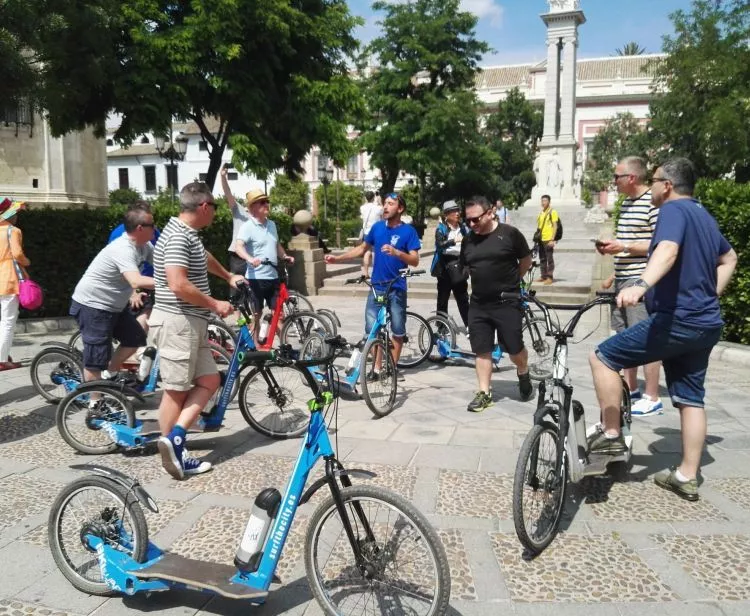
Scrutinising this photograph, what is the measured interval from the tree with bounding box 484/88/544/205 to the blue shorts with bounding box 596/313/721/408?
51.1 m

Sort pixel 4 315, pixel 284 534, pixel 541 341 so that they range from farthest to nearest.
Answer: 1. pixel 541 341
2. pixel 4 315
3. pixel 284 534

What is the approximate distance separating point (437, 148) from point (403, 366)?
1160 inches

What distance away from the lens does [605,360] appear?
163 inches

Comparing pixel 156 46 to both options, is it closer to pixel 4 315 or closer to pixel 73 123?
pixel 73 123

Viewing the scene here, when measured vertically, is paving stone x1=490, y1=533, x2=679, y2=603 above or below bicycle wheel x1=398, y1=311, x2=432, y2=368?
below

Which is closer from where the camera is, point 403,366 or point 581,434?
point 581,434

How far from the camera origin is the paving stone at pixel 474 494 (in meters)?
4.07

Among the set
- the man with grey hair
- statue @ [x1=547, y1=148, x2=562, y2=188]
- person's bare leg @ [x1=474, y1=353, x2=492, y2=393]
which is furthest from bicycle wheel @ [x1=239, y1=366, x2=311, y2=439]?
statue @ [x1=547, y1=148, x2=562, y2=188]

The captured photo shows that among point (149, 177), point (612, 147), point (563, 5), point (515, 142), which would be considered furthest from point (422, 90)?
point (149, 177)

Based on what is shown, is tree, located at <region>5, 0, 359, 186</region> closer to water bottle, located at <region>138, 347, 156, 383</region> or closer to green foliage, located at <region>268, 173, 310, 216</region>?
water bottle, located at <region>138, 347, 156, 383</region>

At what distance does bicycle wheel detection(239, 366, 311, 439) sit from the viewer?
5469 millimetres

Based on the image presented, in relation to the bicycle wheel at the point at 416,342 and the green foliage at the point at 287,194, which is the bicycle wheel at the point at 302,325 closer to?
the bicycle wheel at the point at 416,342

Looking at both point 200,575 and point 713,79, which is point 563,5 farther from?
point 200,575

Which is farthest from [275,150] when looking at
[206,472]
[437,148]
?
[437,148]
